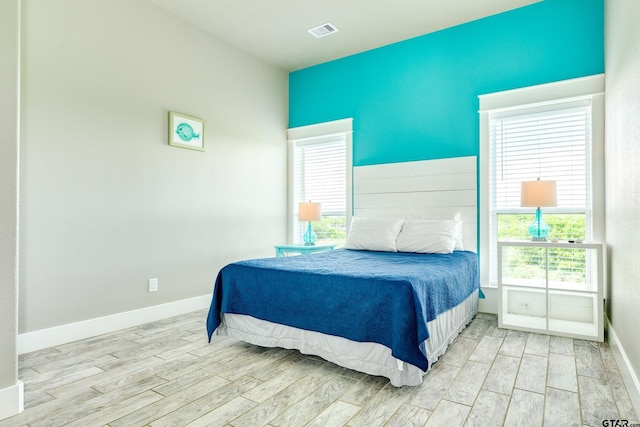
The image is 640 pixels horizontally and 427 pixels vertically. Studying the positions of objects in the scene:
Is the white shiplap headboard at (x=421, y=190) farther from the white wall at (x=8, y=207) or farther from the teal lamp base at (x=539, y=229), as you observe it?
the white wall at (x=8, y=207)

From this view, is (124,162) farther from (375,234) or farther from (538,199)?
(538,199)

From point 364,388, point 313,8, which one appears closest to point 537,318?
point 364,388

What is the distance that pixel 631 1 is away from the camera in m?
2.02

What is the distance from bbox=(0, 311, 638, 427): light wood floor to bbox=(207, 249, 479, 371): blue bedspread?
0.83 ft

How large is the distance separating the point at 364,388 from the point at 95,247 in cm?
242

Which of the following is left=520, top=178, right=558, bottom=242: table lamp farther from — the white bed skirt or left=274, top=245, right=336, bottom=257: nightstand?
left=274, top=245, right=336, bottom=257: nightstand

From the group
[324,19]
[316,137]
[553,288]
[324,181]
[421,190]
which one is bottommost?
[553,288]

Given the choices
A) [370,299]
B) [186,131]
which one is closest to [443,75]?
[186,131]

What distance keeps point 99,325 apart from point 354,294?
7.35 ft

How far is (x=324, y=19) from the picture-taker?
381cm

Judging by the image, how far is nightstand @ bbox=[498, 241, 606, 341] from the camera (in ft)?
9.65

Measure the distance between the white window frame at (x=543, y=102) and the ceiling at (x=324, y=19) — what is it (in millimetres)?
856

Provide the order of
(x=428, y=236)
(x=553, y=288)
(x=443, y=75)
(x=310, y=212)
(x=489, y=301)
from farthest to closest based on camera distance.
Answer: (x=310, y=212), (x=443, y=75), (x=489, y=301), (x=428, y=236), (x=553, y=288)

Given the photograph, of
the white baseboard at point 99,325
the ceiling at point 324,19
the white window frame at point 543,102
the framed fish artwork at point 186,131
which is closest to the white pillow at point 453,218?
the white window frame at point 543,102
